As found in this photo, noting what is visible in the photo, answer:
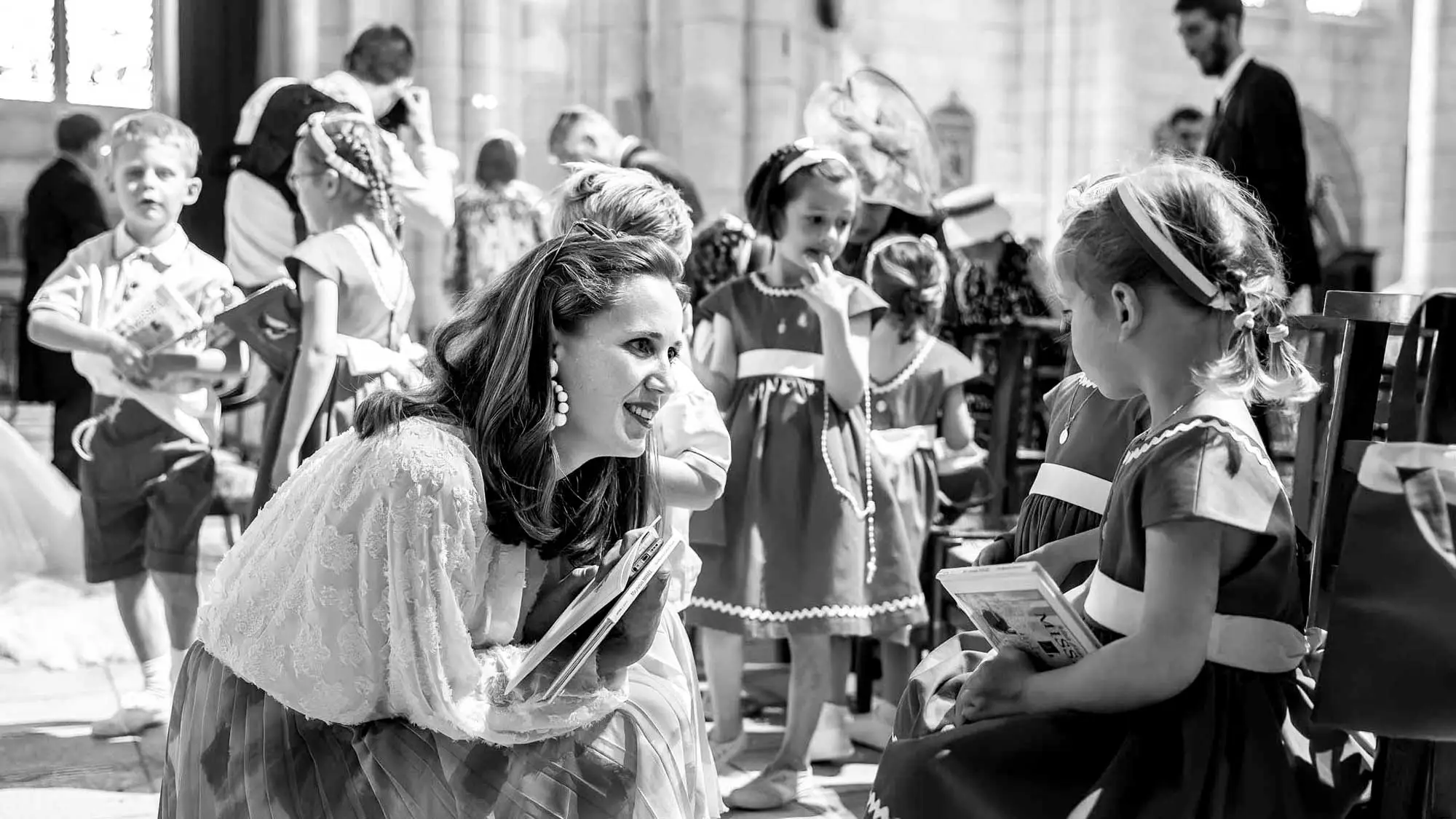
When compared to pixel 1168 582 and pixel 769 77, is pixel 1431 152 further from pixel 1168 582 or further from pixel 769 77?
pixel 1168 582

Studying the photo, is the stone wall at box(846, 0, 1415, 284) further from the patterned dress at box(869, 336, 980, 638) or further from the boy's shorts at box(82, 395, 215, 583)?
the boy's shorts at box(82, 395, 215, 583)

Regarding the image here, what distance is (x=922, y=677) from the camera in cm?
182

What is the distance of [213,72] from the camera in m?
7.44

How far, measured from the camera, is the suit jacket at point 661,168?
18.7 feet

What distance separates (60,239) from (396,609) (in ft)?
Result: 21.7

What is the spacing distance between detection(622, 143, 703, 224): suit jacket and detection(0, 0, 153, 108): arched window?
24.2ft

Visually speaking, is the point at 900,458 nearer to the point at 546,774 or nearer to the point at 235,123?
the point at 546,774

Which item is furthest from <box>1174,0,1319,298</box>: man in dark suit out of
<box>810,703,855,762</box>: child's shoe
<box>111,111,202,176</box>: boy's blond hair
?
<box>111,111,202,176</box>: boy's blond hair

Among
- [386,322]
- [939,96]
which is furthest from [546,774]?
[939,96]

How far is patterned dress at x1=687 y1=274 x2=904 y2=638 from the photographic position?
129 inches

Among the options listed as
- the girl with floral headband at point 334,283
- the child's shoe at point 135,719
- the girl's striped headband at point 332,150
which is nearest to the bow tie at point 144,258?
the girl with floral headband at point 334,283

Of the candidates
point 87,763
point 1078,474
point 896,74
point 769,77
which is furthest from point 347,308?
point 896,74

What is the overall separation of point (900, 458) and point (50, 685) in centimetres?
262

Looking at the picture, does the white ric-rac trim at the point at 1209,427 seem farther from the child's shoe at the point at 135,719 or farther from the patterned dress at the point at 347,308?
the child's shoe at the point at 135,719
